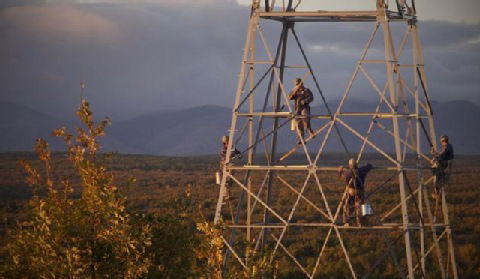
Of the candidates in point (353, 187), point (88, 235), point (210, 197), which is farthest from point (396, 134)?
point (210, 197)

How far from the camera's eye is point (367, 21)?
27.9 meters

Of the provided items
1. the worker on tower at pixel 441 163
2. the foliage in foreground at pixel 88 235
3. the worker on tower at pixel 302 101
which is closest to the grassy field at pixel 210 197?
the foliage in foreground at pixel 88 235

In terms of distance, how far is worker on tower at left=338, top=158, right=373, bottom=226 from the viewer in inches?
1102

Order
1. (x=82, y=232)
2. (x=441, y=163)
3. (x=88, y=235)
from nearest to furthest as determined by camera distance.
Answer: (x=82, y=232), (x=88, y=235), (x=441, y=163)

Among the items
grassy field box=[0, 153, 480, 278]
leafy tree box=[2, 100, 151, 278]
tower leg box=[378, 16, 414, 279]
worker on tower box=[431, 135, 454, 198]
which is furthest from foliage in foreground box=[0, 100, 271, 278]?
worker on tower box=[431, 135, 454, 198]

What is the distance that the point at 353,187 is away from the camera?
28344 millimetres

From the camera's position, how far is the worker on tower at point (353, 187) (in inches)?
1102

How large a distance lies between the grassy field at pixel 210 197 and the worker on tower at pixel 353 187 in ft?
12.7

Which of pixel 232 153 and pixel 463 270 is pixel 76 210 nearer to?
pixel 232 153

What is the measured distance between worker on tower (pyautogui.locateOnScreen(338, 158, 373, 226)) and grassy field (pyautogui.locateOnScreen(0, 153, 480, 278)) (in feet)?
12.7

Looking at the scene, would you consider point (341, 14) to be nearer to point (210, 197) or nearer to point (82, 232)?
point (82, 232)

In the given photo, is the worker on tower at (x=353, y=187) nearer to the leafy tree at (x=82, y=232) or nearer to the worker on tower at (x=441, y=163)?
the worker on tower at (x=441, y=163)

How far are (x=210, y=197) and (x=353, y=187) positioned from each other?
50.3 metres

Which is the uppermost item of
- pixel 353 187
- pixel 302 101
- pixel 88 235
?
pixel 302 101
